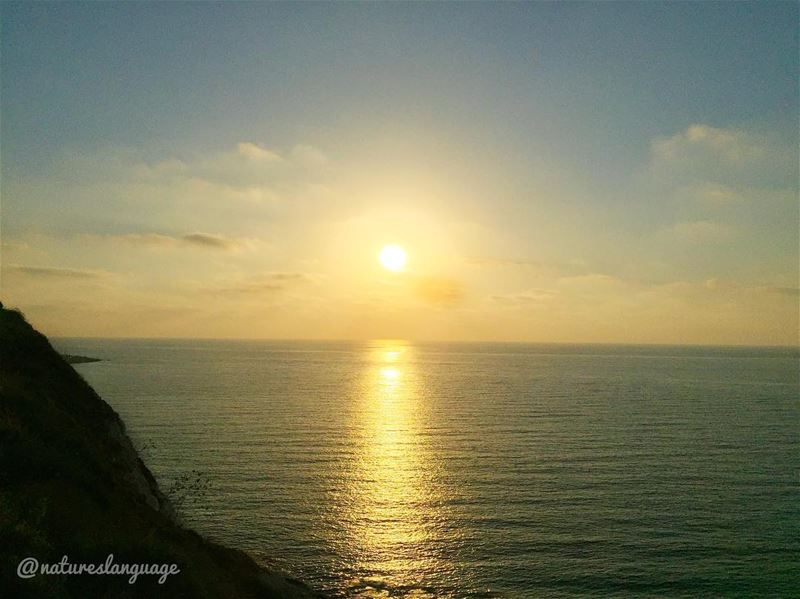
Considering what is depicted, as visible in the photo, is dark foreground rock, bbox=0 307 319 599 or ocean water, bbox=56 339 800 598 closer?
dark foreground rock, bbox=0 307 319 599

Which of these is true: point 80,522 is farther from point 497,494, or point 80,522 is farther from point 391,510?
point 497,494

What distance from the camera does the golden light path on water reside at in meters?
36.4

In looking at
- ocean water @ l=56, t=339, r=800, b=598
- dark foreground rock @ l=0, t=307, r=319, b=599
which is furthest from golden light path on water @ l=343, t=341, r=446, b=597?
dark foreground rock @ l=0, t=307, r=319, b=599

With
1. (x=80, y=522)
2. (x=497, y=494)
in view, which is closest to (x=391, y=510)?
(x=497, y=494)

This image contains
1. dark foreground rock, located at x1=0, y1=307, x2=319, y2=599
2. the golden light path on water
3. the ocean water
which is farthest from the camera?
the golden light path on water

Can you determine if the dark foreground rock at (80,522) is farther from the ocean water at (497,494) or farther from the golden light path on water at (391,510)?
the ocean water at (497,494)

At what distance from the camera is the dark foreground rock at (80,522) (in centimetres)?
1780

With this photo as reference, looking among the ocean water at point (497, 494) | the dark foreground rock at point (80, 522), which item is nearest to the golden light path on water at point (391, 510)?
the ocean water at point (497, 494)

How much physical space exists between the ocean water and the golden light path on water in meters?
0.20

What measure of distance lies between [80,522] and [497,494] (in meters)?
39.6

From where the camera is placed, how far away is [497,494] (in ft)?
170

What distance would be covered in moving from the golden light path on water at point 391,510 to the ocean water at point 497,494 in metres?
0.20

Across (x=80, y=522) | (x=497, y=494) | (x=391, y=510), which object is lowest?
(x=391, y=510)

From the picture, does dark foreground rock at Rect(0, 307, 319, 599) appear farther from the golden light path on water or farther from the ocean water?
the ocean water
